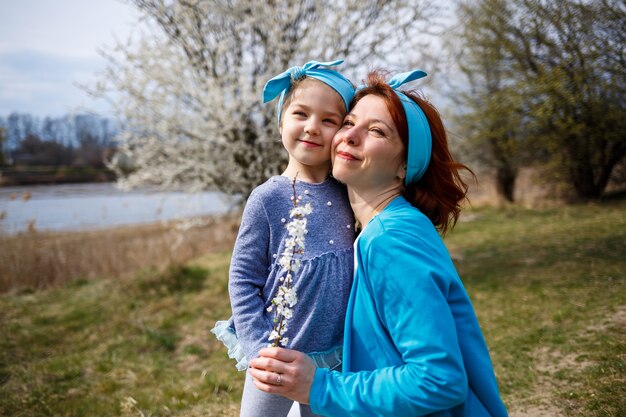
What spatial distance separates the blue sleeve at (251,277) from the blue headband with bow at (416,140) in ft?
1.83

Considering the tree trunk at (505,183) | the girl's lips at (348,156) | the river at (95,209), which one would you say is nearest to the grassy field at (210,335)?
the river at (95,209)

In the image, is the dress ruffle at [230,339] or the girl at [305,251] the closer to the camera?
the girl at [305,251]

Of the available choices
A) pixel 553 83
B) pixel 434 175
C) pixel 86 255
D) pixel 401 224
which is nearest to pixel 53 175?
pixel 86 255

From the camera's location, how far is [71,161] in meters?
35.8

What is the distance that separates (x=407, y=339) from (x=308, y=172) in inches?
32.6

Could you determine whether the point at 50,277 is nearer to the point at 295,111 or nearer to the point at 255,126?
the point at 255,126

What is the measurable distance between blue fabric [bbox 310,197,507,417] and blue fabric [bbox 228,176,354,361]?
0.21 m

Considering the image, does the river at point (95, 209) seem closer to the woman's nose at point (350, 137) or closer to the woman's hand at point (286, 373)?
the woman's nose at point (350, 137)

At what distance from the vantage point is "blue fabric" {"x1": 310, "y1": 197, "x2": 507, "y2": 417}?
3.93 ft

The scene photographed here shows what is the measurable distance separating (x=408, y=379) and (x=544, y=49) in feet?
32.8

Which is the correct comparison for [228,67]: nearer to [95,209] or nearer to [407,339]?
[407,339]

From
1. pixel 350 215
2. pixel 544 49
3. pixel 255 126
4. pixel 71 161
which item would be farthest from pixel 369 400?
pixel 71 161

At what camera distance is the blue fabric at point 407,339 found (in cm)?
120

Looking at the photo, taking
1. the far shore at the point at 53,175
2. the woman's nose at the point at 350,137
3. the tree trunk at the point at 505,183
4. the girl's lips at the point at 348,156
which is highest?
the woman's nose at the point at 350,137
